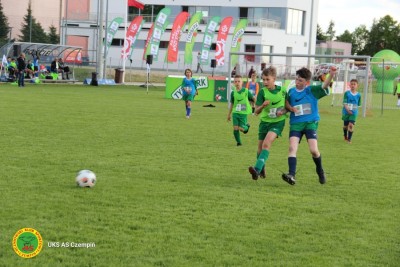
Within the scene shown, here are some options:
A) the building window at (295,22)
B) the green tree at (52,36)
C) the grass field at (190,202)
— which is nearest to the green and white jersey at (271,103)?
the grass field at (190,202)

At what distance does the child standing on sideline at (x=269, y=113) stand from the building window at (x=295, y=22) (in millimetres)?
63036

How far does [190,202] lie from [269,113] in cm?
276

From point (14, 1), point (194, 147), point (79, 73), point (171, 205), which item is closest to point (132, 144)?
point (194, 147)

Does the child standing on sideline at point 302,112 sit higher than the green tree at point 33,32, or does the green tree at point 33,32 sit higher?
the green tree at point 33,32

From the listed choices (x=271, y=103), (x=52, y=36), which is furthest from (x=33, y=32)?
(x=271, y=103)

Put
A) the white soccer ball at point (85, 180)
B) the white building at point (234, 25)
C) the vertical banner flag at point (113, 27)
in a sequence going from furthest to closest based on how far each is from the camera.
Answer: the white building at point (234, 25) < the vertical banner flag at point (113, 27) < the white soccer ball at point (85, 180)

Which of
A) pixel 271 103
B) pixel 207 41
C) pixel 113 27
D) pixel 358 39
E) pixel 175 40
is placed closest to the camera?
pixel 271 103

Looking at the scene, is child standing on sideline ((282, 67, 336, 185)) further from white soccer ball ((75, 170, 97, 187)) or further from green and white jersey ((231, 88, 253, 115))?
green and white jersey ((231, 88, 253, 115))

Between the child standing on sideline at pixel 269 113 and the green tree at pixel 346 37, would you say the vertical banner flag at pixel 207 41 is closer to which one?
the child standing on sideline at pixel 269 113

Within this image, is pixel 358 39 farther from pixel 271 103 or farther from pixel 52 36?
pixel 271 103

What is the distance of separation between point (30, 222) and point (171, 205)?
1.79 meters

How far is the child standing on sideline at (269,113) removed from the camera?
10.3m

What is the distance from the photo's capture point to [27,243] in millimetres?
6086

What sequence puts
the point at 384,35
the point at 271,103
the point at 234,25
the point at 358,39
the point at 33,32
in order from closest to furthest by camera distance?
the point at 271,103
the point at 33,32
the point at 234,25
the point at 384,35
the point at 358,39
